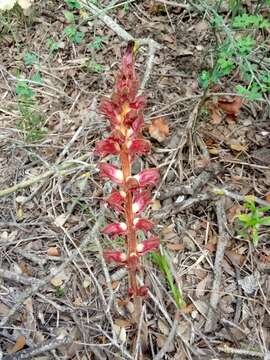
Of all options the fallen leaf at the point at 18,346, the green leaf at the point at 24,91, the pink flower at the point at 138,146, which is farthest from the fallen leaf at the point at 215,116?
the fallen leaf at the point at 18,346

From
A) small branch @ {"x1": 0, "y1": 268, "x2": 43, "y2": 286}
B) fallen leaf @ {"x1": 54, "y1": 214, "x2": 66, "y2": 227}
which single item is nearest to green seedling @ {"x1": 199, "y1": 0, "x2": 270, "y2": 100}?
fallen leaf @ {"x1": 54, "y1": 214, "x2": 66, "y2": 227}

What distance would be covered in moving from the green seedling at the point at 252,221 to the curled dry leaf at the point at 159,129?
57 cm

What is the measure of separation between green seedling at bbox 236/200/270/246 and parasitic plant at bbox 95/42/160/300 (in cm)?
56

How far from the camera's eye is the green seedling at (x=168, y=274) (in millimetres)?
2201

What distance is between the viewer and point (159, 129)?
2.79 meters

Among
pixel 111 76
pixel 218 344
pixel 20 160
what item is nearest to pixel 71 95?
pixel 111 76

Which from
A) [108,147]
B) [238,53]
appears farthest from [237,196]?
[108,147]

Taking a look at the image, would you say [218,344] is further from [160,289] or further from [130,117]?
[130,117]

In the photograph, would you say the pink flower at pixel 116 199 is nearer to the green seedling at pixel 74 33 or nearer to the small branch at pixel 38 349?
the small branch at pixel 38 349

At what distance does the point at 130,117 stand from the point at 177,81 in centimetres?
155

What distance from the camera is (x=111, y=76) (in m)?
3.11

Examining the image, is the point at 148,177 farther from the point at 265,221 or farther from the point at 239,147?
the point at 239,147

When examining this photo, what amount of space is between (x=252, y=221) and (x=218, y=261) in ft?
0.75

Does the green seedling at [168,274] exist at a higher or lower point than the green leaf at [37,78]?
lower
